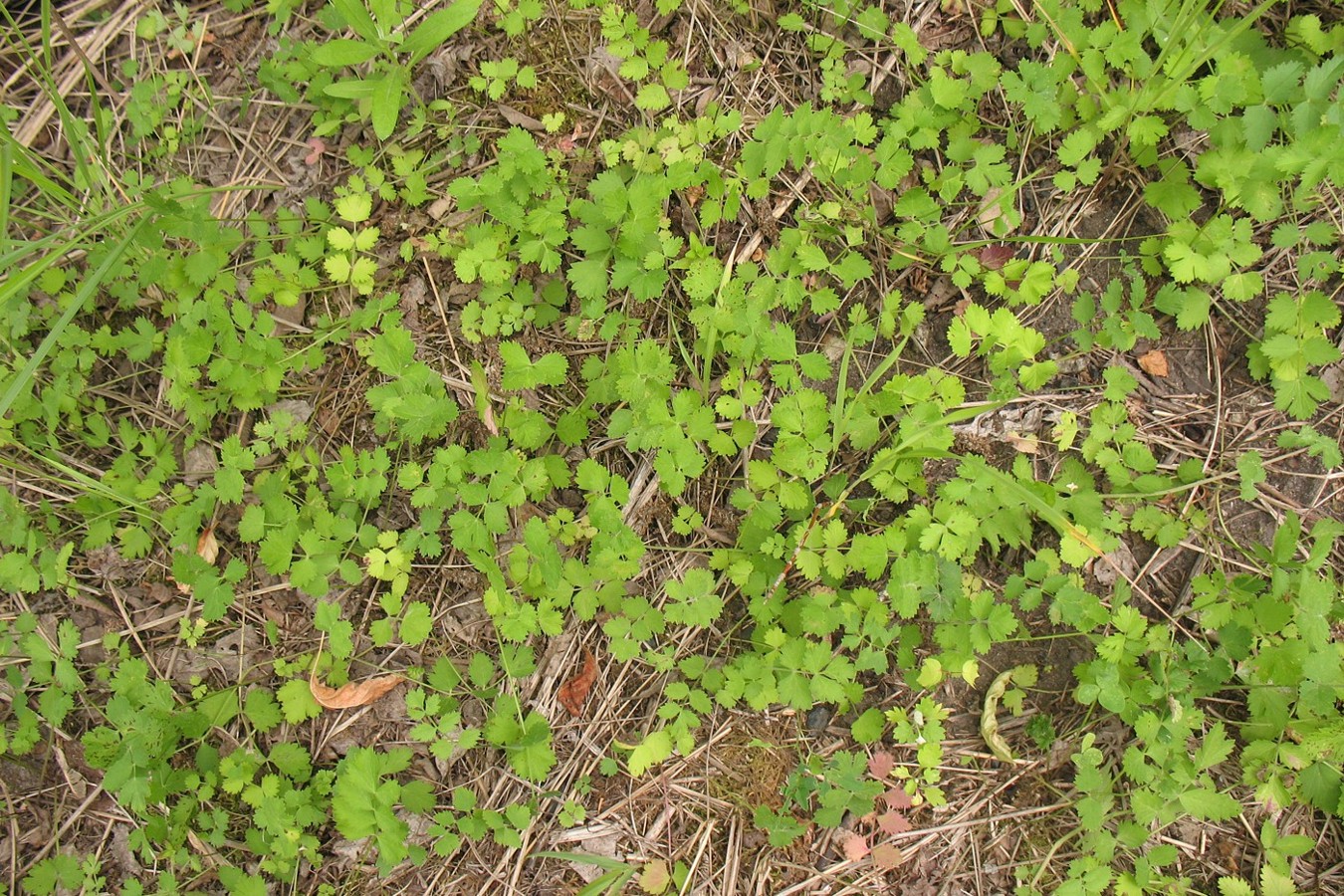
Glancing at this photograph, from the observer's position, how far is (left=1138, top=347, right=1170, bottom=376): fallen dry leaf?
2.61 meters

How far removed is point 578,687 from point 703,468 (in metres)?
0.78

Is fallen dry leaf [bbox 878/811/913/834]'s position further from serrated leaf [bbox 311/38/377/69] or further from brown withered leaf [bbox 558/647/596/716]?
serrated leaf [bbox 311/38/377/69]

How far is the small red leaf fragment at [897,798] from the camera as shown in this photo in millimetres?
2445

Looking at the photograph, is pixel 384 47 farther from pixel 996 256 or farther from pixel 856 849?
pixel 856 849

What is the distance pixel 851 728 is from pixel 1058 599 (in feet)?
2.34

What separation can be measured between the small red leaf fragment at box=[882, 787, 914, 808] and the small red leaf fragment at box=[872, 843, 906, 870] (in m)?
0.11

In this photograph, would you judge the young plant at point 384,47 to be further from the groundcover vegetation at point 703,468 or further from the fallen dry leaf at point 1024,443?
the fallen dry leaf at point 1024,443

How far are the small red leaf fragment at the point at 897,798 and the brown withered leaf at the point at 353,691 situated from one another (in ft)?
4.96

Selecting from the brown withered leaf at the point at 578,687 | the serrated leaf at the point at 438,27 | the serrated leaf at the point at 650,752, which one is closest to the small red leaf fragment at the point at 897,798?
the serrated leaf at the point at 650,752

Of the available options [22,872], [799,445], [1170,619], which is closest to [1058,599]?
[1170,619]

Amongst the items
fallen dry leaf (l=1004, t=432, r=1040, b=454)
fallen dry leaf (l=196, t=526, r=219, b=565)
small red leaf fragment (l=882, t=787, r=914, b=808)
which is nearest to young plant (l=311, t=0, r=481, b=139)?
fallen dry leaf (l=196, t=526, r=219, b=565)

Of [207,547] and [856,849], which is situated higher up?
[207,547]

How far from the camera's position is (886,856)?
242 centimetres

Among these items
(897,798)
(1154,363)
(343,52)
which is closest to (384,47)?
(343,52)
